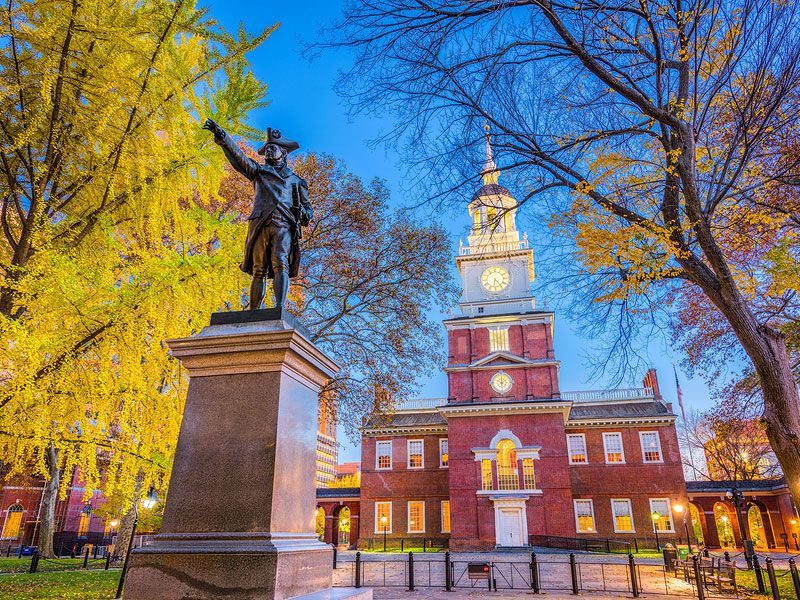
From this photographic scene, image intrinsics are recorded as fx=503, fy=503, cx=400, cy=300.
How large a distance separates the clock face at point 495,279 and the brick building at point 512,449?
0.08 m

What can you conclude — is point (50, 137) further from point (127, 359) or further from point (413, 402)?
point (413, 402)

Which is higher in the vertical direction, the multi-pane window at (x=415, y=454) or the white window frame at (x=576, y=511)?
the multi-pane window at (x=415, y=454)

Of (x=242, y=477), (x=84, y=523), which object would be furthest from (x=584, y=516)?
(x=84, y=523)

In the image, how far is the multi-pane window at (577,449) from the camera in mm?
36344

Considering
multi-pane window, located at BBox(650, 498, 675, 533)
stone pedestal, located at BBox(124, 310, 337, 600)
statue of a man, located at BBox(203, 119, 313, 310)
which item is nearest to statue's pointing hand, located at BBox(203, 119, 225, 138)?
statue of a man, located at BBox(203, 119, 313, 310)

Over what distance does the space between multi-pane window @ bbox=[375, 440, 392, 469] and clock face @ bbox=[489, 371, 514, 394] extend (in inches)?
383

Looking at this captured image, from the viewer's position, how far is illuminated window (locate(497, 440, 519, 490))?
31906mm

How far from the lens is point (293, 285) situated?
52.9 ft

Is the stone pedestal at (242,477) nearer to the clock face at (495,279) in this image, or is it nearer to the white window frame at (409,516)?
the white window frame at (409,516)

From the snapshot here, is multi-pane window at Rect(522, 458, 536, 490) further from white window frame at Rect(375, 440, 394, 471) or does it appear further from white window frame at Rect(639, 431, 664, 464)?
white window frame at Rect(375, 440, 394, 471)

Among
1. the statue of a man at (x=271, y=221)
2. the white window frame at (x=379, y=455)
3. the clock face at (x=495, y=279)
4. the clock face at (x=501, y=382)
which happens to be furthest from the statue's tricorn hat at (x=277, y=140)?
the white window frame at (x=379, y=455)

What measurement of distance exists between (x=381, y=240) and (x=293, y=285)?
388 centimetres

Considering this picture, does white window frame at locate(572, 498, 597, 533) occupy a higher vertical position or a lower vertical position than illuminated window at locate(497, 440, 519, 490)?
lower

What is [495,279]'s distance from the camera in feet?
128
